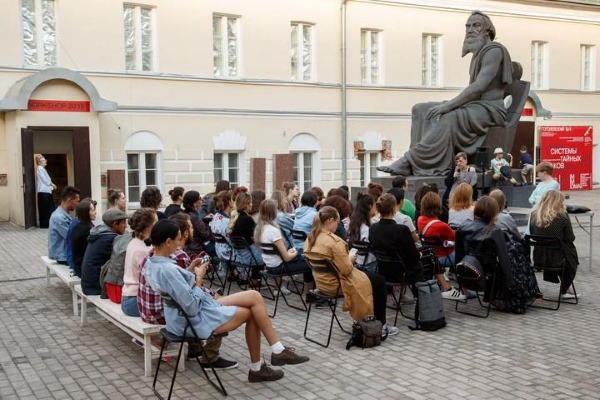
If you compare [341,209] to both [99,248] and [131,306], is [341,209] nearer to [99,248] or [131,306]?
[99,248]

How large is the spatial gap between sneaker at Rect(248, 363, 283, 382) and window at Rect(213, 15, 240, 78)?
1646 cm

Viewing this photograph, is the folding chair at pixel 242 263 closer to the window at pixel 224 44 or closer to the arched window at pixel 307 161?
the window at pixel 224 44

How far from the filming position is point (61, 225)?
29.1 feet

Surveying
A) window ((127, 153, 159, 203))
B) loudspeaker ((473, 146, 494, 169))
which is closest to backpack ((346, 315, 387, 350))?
loudspeaker ((473, 146, 494, 169))

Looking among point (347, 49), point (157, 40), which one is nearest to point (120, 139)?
point (157, 40)

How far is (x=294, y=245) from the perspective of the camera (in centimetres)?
852

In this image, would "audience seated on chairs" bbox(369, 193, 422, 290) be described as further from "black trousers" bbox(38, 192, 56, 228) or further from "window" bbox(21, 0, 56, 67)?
"window" bbox(21, 0, 56, 67)

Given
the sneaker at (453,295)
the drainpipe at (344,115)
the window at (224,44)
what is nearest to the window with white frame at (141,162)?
the window at (224,44)

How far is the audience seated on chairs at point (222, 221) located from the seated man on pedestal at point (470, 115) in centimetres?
548

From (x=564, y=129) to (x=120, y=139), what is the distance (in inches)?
726

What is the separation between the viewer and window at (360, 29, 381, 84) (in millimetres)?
24234

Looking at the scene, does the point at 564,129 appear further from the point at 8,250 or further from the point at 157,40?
the point at 8,250

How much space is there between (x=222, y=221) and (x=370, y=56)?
54.1 feet

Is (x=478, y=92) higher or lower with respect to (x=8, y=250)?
higher
